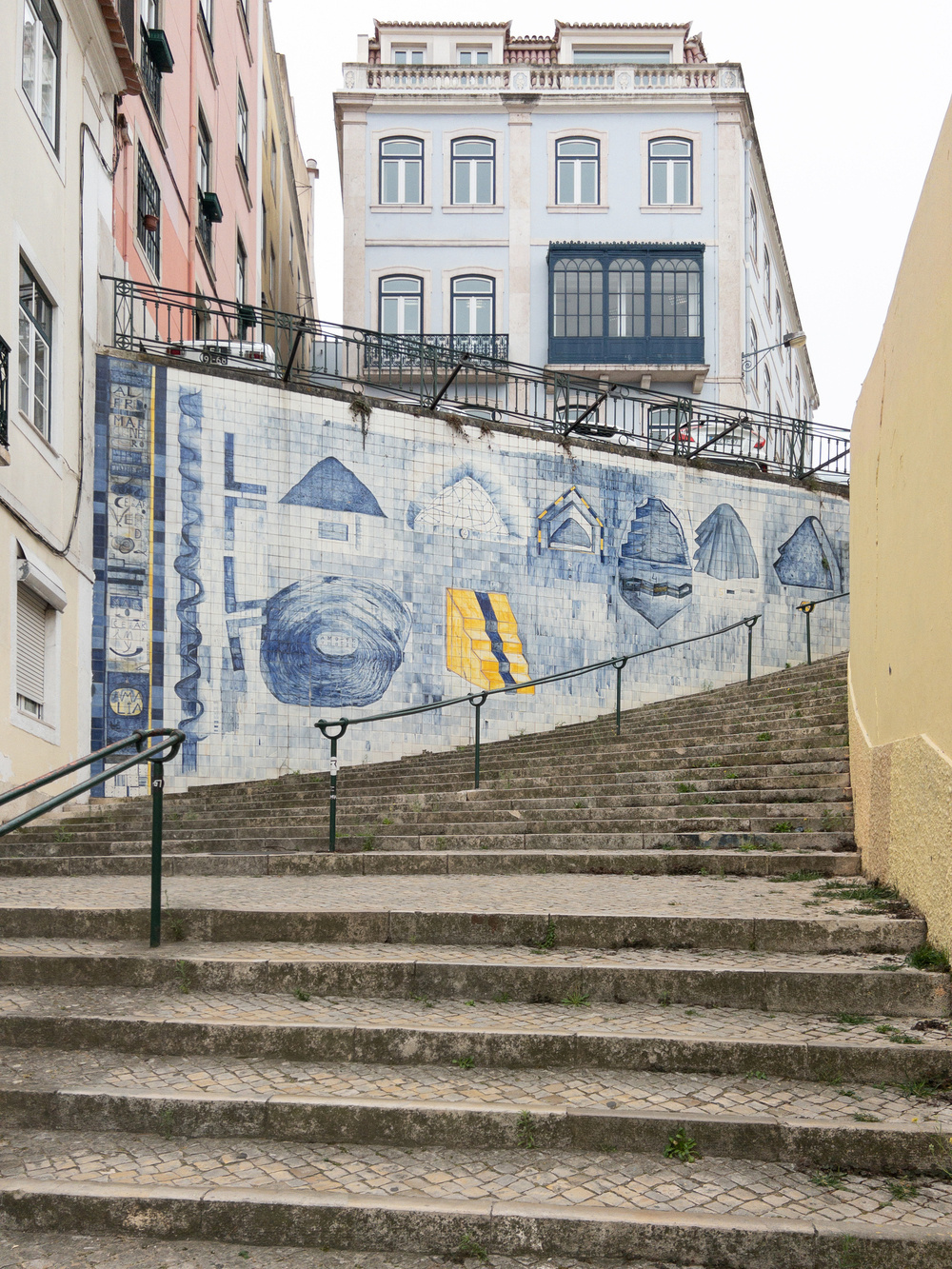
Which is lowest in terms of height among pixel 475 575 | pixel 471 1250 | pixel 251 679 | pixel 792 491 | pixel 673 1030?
pixel 471 1250

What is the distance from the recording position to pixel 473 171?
27609 millimetres

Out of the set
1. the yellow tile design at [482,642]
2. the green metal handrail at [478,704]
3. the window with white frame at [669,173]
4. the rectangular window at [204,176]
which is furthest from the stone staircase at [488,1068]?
the window with white frame at [669,173]

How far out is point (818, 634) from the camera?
18562 mm

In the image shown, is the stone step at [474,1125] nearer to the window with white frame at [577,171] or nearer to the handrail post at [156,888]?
the handrail post at [156,888]

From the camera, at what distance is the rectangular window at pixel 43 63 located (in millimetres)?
11609

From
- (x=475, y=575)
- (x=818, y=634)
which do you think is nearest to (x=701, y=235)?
(x=818, y=634)

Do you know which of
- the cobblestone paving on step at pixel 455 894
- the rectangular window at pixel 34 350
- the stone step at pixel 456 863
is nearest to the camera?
the cobblestone paving on step at pixel 455 894

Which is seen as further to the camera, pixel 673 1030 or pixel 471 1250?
pixel 673 1030

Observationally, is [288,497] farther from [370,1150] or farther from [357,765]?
[370,1150]

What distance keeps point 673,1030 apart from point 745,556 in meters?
13.8

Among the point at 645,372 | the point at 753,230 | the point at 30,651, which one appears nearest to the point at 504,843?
the point at 30,651

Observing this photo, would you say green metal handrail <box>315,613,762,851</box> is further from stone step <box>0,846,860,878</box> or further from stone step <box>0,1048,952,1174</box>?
stone step <box>0,1048,952,1174</box>

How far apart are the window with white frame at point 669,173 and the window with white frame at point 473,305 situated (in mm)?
4239

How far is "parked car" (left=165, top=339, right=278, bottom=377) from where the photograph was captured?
15.1 meters
